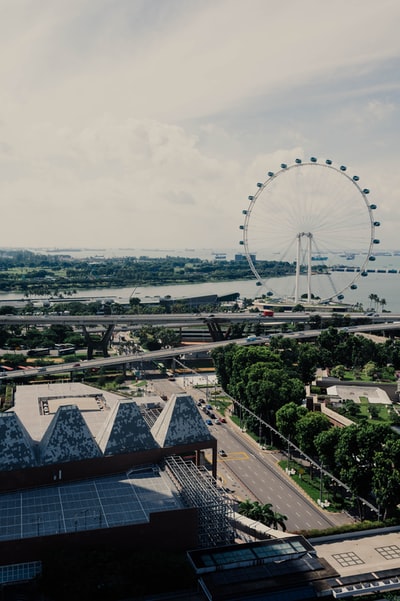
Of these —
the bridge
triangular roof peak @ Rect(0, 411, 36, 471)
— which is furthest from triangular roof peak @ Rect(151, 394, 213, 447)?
the bridge

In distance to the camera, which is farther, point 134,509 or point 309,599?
point 134,509

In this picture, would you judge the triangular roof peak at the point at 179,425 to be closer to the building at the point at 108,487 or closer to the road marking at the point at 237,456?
the building at the point at 108,487

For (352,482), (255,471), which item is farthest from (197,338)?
(352,482)

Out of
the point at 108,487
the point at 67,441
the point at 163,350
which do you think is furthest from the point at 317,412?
the point at 163,350

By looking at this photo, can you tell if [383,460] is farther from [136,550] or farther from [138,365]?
[138,365]

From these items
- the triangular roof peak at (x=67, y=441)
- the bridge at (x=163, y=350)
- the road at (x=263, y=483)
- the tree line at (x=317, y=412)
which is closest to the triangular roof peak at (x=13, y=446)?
the triangular roof peak at (x=67, y=441)

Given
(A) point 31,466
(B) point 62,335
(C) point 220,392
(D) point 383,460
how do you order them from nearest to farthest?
(A) point 31,466 → (D) point 383,460 → (C) point 220,392 → (B) point 62,335
